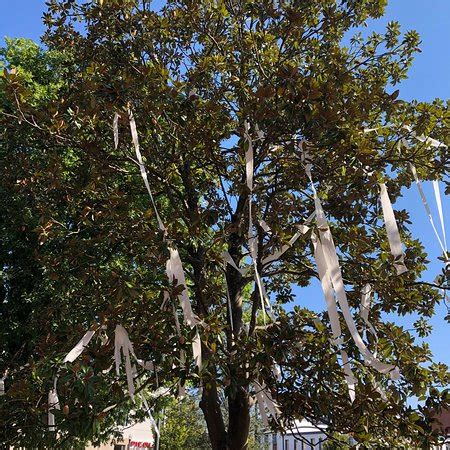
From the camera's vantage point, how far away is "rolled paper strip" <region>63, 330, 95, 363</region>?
4383 mm

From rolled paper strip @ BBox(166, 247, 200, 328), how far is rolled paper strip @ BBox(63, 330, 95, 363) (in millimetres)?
817

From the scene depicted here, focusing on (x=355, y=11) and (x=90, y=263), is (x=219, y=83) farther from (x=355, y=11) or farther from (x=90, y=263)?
(x=90, y=263)

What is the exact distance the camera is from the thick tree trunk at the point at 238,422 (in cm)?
571

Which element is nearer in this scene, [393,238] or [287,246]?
[393,238]

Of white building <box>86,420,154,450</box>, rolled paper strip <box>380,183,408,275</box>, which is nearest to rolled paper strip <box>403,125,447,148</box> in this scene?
rolled paper strip <box>380,183,408,275</box>

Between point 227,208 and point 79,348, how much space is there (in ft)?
8.84

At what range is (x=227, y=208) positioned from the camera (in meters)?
6.61

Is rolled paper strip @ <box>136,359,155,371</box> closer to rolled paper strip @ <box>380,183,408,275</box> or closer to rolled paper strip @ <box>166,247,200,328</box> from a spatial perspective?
rolled paper strip @ <box>166,247,200,328</box>

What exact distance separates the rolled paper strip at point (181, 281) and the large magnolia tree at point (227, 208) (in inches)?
1.3

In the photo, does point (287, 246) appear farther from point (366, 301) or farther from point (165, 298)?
point (165, 298)

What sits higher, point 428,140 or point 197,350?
point 428,140

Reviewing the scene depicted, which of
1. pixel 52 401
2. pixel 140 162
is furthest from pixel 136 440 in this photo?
pixel 140 162

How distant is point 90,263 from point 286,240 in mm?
2595

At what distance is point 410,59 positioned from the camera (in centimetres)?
707
